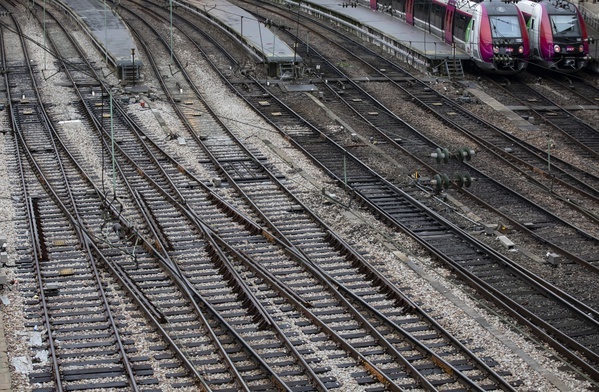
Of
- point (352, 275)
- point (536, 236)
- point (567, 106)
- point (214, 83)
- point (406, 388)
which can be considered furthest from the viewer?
point (214, 83)

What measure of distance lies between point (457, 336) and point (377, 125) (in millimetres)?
14450

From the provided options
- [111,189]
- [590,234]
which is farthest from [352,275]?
[111,189]

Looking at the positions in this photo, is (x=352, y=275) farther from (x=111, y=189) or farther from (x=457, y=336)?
(x=111, y=189)

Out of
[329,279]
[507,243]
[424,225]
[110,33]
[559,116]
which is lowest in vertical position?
[559,116]

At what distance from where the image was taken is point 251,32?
138ft

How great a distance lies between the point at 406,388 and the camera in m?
14.9

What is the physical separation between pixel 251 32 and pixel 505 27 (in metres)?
10.6

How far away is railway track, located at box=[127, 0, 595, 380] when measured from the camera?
17906mm

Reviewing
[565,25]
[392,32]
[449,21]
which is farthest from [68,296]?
[392,32]

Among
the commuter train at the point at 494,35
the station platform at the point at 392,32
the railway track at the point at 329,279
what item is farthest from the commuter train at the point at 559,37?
the railway track at the point at 329,279

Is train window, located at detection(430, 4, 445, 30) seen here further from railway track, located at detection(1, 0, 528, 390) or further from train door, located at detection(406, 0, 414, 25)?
railway track, located at detection(1, 0, 528, 390)

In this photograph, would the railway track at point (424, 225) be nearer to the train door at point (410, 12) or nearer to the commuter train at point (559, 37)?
the commuter train at point (559, 37)

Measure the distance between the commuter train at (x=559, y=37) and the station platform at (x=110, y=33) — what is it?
13098 mm

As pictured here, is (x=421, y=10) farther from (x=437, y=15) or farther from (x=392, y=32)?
(x=437, y=15)
